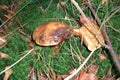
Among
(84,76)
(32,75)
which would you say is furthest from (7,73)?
(84,76)

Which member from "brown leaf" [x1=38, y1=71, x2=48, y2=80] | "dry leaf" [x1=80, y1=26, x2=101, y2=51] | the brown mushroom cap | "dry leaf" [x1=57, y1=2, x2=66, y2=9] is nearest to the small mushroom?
the brown mushroom cap

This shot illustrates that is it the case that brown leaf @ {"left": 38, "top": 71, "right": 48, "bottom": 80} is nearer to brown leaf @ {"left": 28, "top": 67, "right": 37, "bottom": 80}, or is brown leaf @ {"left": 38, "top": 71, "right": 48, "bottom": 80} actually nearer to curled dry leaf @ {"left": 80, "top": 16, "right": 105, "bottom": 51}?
brown leaf @ {"left": 28, "top": 67, "right": 37, "bottom": 80}

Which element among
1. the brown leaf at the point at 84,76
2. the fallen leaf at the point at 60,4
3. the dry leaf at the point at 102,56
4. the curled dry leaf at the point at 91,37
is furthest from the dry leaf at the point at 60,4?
the brown leaf at the point at 84,76

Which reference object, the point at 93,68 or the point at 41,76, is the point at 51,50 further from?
the point at 93,68

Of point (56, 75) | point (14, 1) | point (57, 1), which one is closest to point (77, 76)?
point (56, 75)

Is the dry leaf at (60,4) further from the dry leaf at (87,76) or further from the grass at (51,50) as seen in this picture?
the dry leaf at (87,76)
